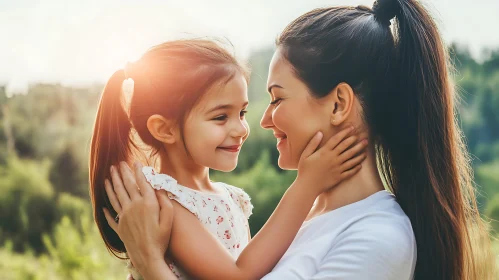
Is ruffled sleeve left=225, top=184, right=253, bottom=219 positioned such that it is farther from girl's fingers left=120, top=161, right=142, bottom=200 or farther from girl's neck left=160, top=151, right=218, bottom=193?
girl's fingers left=120, top=161, right=142, bottom=200

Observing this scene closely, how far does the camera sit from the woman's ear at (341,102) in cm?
156

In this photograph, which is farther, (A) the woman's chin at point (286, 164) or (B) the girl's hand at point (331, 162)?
(A) the woman's chin at point (286, 164)

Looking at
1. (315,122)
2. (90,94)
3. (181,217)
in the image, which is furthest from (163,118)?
(90,94)

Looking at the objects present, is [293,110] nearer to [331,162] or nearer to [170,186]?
[331,162]

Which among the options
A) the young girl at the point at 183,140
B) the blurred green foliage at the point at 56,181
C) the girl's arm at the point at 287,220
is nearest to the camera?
the girl's arm at the point at 287,220

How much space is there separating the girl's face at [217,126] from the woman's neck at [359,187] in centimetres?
34

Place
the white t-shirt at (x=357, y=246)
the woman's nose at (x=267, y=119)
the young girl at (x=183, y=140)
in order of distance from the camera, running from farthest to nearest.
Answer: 1. the woman's nose at (x=267, y=119)
2. the young girl at (x=183, y=140)
3. the white t-shirt at (x=357, y=246)

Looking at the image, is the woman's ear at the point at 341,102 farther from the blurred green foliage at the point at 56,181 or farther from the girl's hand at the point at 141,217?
the blurred green foliage at the point at 56,181

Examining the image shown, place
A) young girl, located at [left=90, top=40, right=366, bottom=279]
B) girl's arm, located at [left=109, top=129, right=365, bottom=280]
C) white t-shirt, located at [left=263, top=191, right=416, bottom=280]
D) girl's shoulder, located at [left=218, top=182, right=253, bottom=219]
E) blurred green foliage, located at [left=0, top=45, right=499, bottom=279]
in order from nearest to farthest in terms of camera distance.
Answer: white t-shirt, located at [left=263, top=191, right=416, bottom=280], girl's arm, located at [left=109, top=129, right=365, bottom=280], young girl, located at [left=90, top=40, right=366, bottom=279], girl's shoulder, located at [left=218, top=182, right=253, bottom=219], blurred green foliage, located at [left=0, top=45, right=499, bottom=279]

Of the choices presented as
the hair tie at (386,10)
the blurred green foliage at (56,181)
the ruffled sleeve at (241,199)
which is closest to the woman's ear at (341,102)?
the hair tie at (386,10)

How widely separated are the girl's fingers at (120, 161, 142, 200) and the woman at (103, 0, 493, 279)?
0.01 m

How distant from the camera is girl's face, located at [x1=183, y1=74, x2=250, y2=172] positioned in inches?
67.7

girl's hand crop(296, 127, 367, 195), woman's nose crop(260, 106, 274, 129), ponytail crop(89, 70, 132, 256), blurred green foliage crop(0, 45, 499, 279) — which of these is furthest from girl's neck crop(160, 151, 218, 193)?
blurred green foliage crop(0, 45, 499, 279)

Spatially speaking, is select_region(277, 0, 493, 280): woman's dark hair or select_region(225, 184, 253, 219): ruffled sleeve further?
select_region(225, 184, 253, 219): ruffled sleeve
